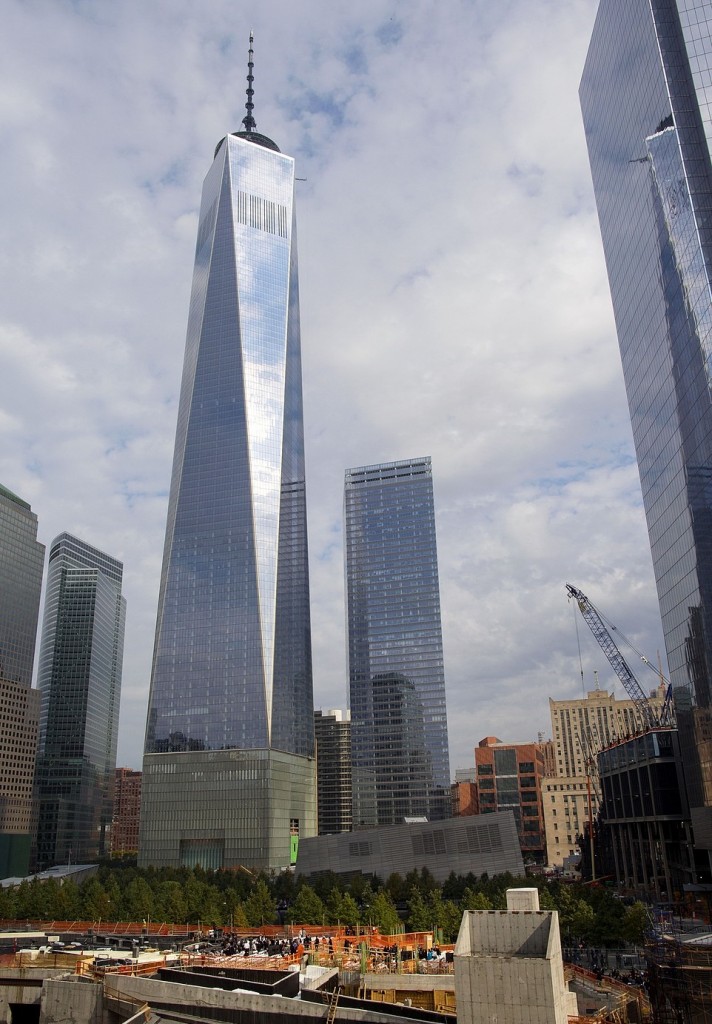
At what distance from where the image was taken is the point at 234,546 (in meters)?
182

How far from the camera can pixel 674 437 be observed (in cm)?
10656

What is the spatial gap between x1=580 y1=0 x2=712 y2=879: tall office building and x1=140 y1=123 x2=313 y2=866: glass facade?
84385 millimetres

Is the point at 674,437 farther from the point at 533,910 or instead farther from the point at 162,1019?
the point at 162,1019

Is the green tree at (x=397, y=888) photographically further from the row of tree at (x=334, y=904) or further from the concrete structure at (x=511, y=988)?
the concrete structure at (x=511, y=988)

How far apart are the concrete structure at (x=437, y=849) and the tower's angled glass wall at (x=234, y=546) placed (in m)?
48.4

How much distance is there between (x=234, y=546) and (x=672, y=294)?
107445 millimetres

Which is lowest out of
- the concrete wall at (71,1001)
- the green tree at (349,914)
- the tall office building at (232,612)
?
the concrete wall at (71,1001)

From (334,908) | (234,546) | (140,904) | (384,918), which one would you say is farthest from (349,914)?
(234,546)

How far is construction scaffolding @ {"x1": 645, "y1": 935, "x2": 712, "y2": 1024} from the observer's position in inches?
1666

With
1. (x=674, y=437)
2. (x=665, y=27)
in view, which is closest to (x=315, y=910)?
(x=674, y=437)

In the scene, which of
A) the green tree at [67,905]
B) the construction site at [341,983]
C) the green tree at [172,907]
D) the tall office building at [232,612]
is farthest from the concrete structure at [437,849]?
the construction site at [341,983]

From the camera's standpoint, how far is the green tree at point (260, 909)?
3679 inches

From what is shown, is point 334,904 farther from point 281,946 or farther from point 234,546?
point 234,546

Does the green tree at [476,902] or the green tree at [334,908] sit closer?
the green tree at [476,902]
